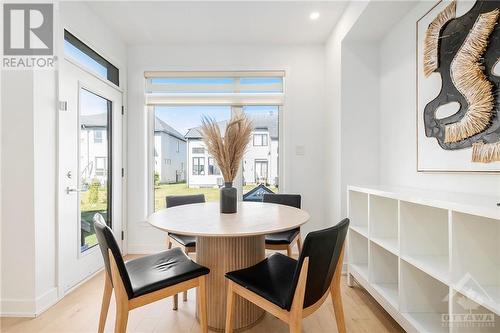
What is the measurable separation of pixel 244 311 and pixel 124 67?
9.95ft

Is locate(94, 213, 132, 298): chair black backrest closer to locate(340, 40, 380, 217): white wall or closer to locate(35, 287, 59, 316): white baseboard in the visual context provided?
locate(35, 287, 59, 316): white baseboard

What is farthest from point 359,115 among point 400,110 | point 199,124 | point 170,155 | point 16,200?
point 16,200

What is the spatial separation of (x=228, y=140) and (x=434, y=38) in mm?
1631

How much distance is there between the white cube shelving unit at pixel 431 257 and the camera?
1114mm

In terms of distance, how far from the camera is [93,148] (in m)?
2.59

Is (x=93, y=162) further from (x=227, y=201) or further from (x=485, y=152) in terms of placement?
(x=485, y=152)

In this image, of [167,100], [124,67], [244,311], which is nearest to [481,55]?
[244,311]

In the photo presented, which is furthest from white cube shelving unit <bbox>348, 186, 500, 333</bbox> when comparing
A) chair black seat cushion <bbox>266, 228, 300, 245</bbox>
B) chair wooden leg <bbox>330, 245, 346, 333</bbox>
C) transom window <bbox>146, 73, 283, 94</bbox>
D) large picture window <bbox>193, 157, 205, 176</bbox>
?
large picture window <bbox>193, 157, 205, 176</bbox>

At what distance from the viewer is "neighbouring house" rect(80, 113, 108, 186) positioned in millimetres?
2422

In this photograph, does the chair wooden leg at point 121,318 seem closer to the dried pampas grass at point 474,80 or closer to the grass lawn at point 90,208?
the grass lawn at point 90,208

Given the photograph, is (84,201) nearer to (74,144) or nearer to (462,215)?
(74,144)

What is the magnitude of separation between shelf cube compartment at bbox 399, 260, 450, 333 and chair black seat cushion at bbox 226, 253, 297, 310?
2.29 ft

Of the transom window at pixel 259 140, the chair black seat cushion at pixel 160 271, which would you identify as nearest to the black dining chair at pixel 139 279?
the chair black seat cushion at pixel 160 271

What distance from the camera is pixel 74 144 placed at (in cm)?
225
